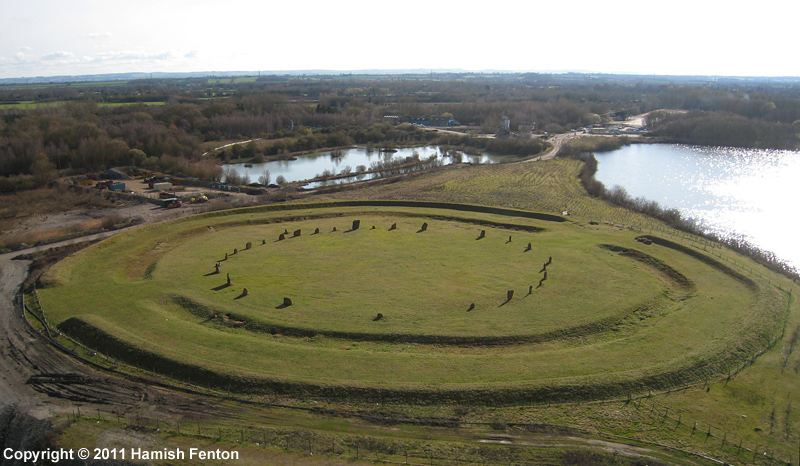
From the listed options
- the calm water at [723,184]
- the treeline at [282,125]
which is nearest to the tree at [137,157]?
the treeline at [282,125]

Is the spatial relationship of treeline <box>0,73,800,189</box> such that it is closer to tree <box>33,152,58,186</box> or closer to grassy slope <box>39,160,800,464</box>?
tree <box>33,152,58,186</box>

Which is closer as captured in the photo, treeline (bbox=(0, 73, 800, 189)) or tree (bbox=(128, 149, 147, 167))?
treeline (bbox=(0, 73, 800, 189))

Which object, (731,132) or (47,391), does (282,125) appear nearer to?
(731,132)

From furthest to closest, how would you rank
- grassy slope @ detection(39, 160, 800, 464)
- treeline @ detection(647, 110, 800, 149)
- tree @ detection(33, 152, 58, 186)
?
treeline @ detection(647, 110, 800, 149), tree @ detection(33, 152, 58, 186), grassy slope @ detection(39, 160, 800, 464)

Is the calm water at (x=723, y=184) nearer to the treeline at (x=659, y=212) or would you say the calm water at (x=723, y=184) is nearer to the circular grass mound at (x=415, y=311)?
the treeline at (x=659, y=212)

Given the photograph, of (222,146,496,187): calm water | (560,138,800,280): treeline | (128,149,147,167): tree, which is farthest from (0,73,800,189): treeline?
(560,138,800,280): treeline

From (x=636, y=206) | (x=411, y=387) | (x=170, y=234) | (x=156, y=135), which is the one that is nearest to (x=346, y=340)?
(x=411, y=387)
